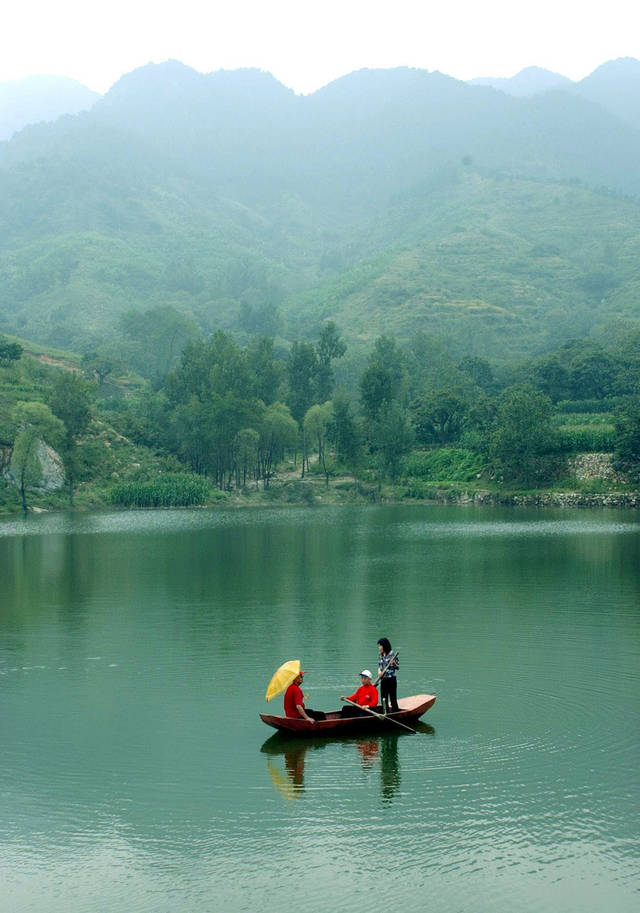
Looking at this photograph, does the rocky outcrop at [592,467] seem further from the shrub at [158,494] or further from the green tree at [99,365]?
the green tree at [99,365]

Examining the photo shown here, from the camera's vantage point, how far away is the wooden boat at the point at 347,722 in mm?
20391

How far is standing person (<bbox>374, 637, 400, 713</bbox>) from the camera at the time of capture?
21.2 m

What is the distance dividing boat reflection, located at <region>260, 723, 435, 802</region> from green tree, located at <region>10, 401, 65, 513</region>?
6263cm

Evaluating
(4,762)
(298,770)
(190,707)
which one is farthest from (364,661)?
(4,762)

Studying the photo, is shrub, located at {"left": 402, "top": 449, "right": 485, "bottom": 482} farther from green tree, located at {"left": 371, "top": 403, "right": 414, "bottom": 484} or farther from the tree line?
green tree, located at {"left": 371, "top": 403, "right": 414, "bottom": 484}

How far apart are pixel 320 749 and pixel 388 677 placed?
2151 mm

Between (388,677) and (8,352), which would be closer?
(388,677)

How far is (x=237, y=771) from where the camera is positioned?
18844mm

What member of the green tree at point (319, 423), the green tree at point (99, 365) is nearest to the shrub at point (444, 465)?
the green tree at point (319, 423)

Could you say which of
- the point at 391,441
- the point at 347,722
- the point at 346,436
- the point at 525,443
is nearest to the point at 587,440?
the point at 525,443

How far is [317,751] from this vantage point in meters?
20.2

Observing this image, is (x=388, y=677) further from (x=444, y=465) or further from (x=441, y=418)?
(x=441, y=418)

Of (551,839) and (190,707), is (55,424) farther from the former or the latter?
(551,839)

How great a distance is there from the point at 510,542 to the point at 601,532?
807 centimetres
